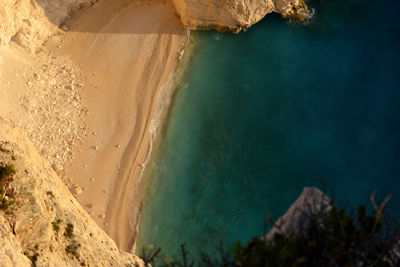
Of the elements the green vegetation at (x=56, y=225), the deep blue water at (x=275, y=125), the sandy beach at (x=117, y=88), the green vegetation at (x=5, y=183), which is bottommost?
the deep blue water at (x=275, y=125)

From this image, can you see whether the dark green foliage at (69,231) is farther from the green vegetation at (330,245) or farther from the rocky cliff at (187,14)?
the rocky cliff at (187,14)

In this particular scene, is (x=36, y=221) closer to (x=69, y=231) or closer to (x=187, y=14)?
(x=69, y=231)

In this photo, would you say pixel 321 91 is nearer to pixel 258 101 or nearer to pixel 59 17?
pixel 258 101

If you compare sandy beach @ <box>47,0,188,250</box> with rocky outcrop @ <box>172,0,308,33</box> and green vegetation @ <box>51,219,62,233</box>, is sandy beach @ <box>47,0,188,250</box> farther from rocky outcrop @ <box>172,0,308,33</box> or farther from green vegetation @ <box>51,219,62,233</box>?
green vegetation @ <box>51,219,62,233</box>

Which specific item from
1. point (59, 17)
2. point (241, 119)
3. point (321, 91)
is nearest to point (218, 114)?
point (241, 119)

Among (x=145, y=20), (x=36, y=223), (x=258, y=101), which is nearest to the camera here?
(x=36, y=223)

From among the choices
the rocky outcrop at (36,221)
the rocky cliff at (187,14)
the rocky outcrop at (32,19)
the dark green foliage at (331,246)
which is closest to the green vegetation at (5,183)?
the rocky outcrop at (36,221)
